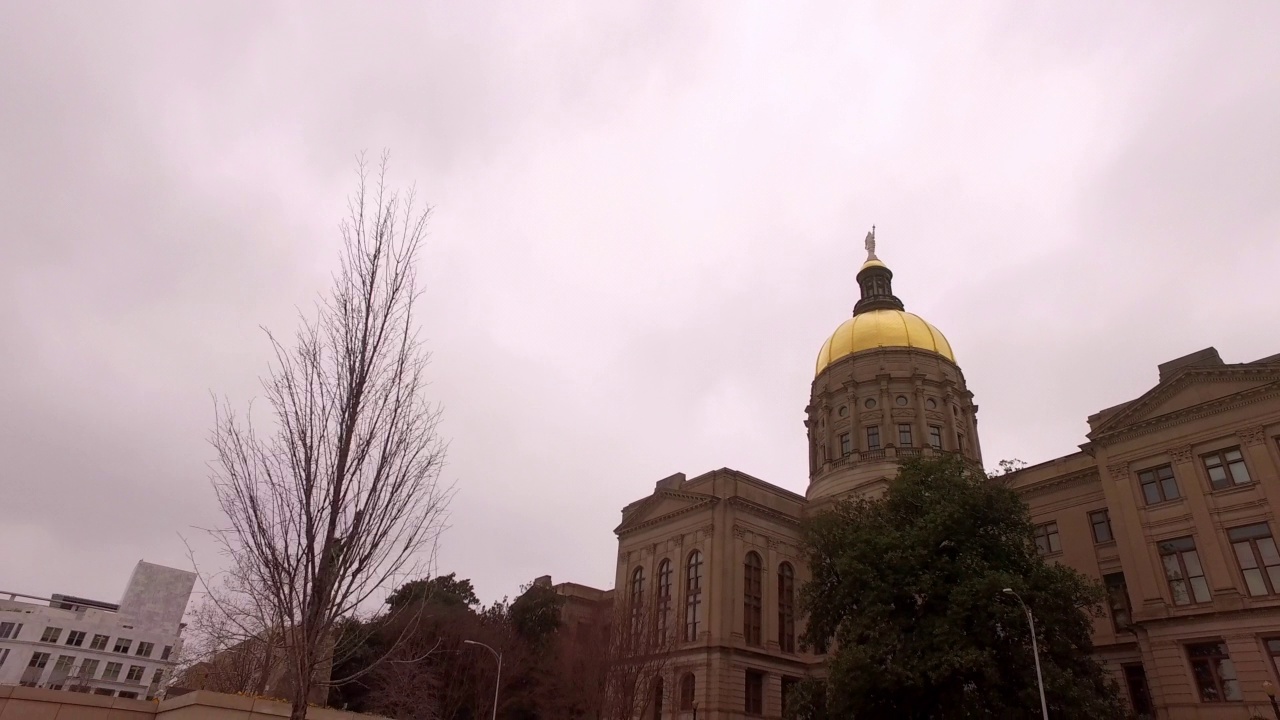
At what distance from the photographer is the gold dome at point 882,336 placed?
63.9m

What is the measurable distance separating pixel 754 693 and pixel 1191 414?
29.1 metres

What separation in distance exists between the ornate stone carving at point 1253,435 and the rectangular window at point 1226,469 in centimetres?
61

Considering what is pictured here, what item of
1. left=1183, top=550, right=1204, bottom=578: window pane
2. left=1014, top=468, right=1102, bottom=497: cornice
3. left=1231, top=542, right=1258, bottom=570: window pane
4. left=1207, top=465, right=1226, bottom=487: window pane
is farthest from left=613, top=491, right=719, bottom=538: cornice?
left=1231, top=542, right=1258, bottom=570: window pane

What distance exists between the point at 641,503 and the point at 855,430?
1854 cm

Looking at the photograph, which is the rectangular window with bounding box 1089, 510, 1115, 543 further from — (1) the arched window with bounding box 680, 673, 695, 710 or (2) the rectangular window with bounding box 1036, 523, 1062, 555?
(1) the arched window with bounding box 680, 673, 695, 710

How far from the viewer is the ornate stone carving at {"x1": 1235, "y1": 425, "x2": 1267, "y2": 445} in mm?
33688

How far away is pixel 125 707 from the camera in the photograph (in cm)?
1683

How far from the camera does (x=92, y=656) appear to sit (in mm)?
70812

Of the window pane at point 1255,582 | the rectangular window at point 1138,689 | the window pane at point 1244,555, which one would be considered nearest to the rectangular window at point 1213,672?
the window pane at point 1255,582

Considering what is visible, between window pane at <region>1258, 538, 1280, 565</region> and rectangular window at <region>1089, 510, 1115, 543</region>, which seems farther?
rectangular window at <region>1089, 510, 1115, 543</region>

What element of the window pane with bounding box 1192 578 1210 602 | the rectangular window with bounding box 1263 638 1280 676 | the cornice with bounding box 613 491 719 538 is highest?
the cornice with bounding box 613 491 719 538

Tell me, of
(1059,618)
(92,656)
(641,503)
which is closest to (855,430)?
(641,503)

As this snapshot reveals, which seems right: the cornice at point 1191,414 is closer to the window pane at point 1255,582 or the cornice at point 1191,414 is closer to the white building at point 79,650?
the window pane at point 1255,582

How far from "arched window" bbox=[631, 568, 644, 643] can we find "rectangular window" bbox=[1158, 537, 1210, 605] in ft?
86.7
